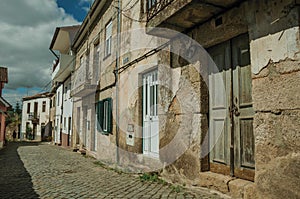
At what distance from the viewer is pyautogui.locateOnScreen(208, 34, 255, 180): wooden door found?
3.76 m

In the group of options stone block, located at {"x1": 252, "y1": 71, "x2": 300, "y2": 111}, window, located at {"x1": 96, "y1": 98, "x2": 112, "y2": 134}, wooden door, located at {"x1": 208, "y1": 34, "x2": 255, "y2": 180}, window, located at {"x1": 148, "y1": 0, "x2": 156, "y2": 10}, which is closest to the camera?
stone block, located at {"x1": 252, "y1": 71, "x2": 300, "y2": 111}

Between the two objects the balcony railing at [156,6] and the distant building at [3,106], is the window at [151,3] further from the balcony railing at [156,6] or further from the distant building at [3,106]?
the distant building at [3,106]

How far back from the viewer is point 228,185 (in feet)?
12.3

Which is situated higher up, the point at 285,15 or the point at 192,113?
A: the point at 285,15

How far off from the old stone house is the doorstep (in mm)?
13

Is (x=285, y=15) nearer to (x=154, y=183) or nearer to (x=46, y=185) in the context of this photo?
(x=154, y=183)

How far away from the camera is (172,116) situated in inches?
203

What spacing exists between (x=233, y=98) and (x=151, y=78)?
9.80 feet

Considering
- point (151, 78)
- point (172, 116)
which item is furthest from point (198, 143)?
point (151, 78)

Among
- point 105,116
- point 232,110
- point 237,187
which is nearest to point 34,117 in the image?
point 105,116

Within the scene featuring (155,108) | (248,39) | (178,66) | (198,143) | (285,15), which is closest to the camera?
(285,15)

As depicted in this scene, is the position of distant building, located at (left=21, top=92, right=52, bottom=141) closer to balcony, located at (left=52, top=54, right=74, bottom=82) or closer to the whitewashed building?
the whitewashed building

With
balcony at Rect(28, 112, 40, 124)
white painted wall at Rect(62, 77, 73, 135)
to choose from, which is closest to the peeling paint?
white painted wall at Rect(62, 77, 73, 135)

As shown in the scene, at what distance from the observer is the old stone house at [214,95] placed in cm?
301
